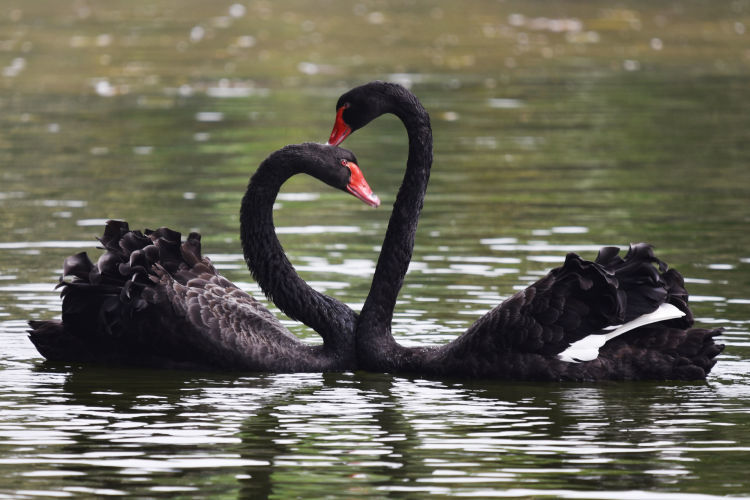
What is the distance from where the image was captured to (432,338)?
27.0 feet

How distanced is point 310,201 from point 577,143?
396 centimetres

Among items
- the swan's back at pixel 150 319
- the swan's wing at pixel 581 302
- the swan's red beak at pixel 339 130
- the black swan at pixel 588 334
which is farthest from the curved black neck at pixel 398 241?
the swan's wing at pixel 581 302

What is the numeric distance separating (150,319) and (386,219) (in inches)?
186

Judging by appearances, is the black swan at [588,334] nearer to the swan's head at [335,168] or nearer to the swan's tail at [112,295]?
the swan's head at [335,168]

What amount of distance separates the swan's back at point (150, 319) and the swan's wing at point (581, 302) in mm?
1125

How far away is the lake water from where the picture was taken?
19.2ft

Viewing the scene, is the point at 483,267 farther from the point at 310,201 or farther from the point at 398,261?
the point at 310,201

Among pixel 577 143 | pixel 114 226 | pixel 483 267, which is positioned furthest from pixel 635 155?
pixel 114 226

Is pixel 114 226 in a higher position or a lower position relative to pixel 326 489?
higher

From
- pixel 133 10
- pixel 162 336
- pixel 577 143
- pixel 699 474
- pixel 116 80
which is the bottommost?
pixel 699 474

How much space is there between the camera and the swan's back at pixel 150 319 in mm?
7566

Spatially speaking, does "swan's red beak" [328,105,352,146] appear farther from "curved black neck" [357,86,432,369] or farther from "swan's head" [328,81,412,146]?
"curved black neck" [357,86,432,369]

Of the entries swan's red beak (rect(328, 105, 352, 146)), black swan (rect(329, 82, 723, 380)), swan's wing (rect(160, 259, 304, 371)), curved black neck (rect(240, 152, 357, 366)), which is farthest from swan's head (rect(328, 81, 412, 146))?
black swan (rect(329, 82, 723, 380))

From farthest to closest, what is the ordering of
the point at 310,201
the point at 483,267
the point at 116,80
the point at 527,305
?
the point at 116,80, the point at 310,201, the point at 483,267, the point at 527,305
